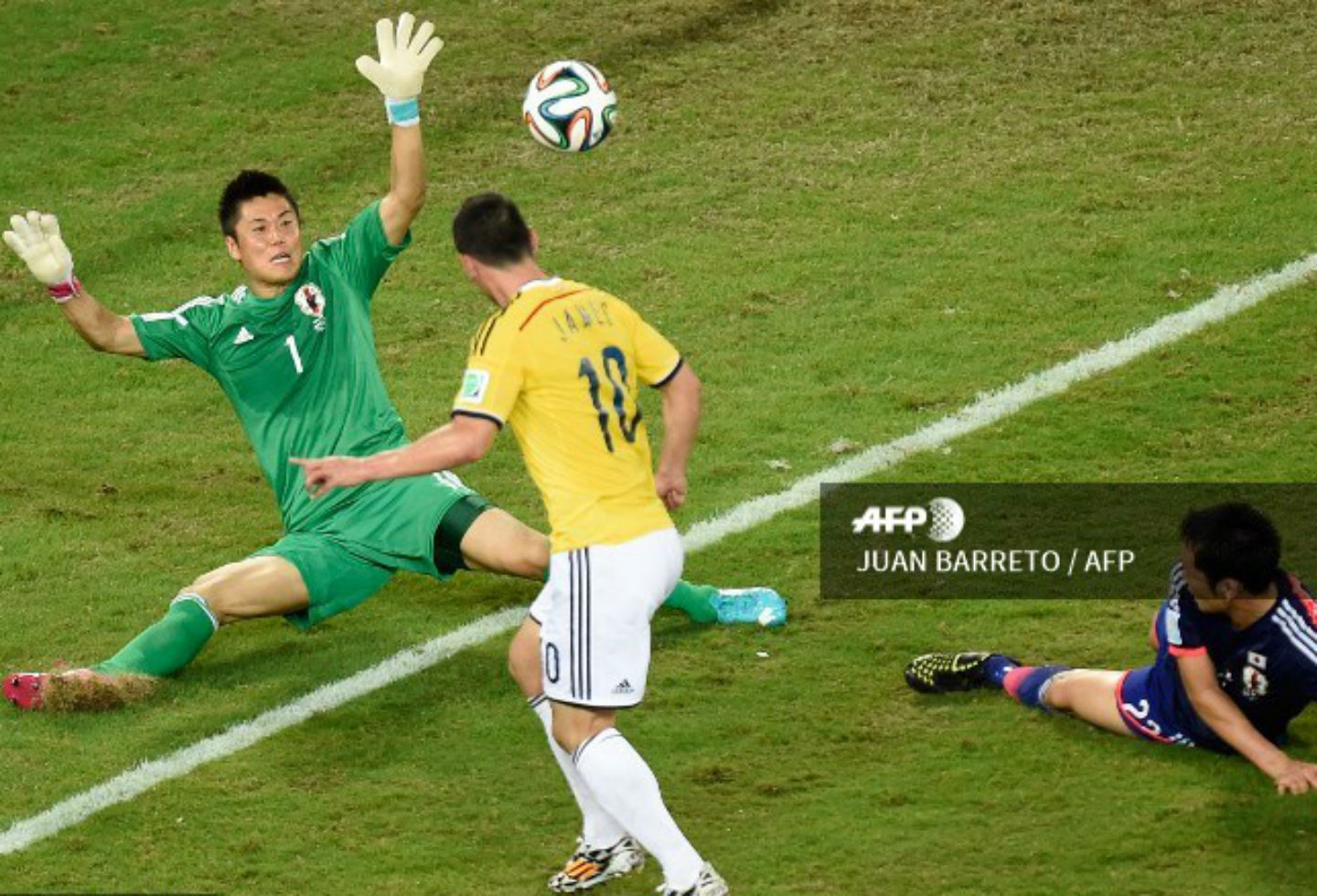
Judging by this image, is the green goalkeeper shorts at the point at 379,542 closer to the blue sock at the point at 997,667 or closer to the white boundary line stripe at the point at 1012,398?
the white boundary line stripe at the point at 1012,398

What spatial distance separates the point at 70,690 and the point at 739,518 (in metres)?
2.94

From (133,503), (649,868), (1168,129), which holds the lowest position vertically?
(649,868)

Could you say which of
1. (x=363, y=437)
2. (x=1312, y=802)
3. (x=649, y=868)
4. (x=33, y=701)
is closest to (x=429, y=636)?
(x=363, y=437)

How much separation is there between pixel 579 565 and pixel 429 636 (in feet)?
7.76

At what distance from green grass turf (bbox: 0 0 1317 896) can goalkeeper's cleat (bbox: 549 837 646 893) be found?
8cm

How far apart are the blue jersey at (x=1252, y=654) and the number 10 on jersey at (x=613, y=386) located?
183 cm

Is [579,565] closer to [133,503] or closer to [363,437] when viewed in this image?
[363,437]

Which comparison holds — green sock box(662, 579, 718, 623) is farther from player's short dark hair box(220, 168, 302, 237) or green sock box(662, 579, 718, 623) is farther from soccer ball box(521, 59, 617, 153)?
player's short dark hair box(220, 168, 302, 237)

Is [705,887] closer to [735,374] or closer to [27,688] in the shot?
[27,688]

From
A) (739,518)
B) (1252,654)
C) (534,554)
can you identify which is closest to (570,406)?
(534,554)

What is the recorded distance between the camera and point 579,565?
24.3ft

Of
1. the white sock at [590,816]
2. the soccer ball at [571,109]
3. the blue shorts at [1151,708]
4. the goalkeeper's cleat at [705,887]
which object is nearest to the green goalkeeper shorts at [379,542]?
the soccer ball at [571,109]

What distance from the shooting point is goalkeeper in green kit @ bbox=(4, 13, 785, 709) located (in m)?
9.18

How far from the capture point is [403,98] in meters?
9.29
